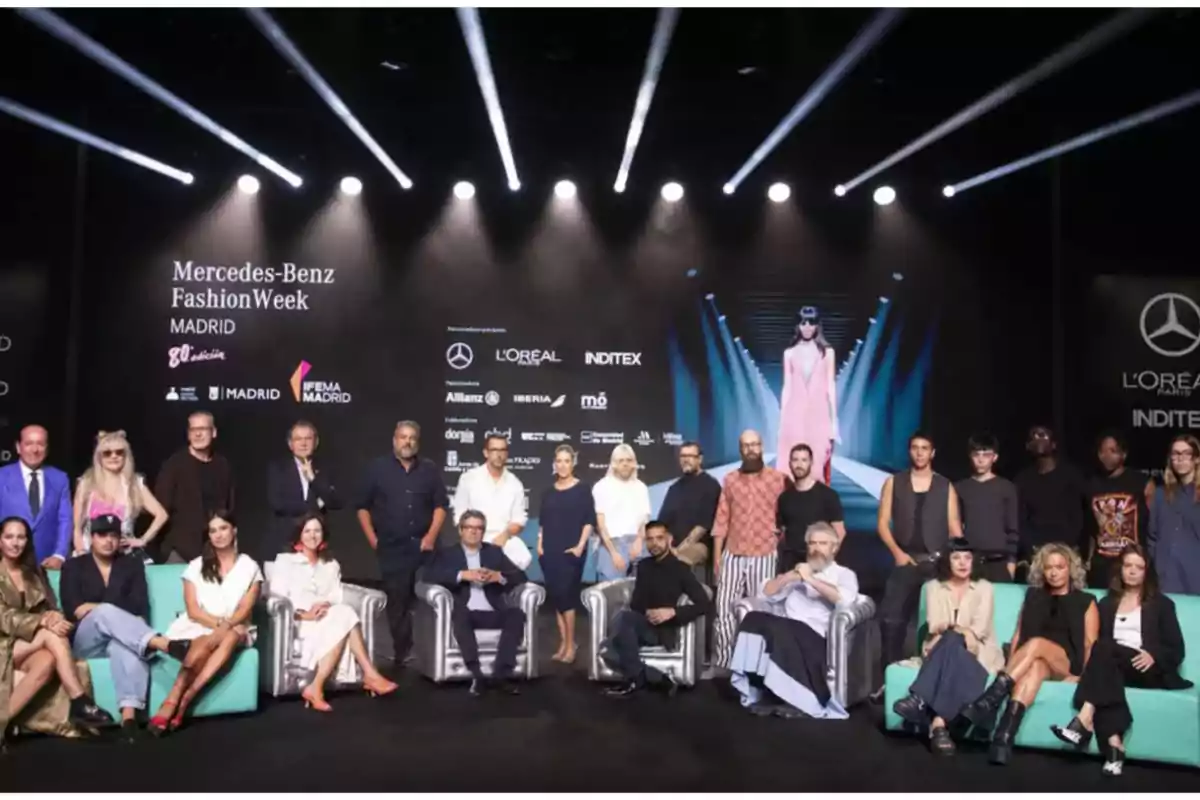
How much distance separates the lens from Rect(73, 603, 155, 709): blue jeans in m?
4.70

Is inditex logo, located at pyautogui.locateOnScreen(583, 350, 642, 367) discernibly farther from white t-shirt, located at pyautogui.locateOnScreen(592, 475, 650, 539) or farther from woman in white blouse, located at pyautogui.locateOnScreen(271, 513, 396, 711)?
woman in white blouse, located at pyautogui.locateOnScreen(271, 513, 396, 711)

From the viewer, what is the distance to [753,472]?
608cm

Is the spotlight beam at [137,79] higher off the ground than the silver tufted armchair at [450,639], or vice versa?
the spotlight beam at [137,79]

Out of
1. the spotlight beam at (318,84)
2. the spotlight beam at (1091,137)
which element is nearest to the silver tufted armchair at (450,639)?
the spotlight beam at (318,84)

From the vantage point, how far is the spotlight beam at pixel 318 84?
588cm

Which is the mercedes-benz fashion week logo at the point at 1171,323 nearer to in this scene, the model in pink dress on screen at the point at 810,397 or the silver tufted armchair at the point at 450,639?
the model in pink dress on screen at the point at 810,397

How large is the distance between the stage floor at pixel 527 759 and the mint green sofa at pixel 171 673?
0.28 ft

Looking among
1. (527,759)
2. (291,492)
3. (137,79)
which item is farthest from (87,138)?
(527,759)

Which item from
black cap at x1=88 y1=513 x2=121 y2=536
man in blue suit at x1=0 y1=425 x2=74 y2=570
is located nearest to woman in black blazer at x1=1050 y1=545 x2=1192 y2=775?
black cap at x1=88 y1=513 x2=121 y2=536

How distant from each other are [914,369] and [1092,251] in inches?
57.5

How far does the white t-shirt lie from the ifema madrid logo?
2.33 m

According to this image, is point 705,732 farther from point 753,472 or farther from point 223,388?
point 223,388

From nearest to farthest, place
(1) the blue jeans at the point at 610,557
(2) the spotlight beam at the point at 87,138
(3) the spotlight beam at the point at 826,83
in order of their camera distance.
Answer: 1. (3) the spotlight beam at the point at 826,83
2. (1) the blue jeans at the point at 610,557
3. (2) the spotlight beam at the point at 87,138

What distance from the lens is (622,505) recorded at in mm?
6355
